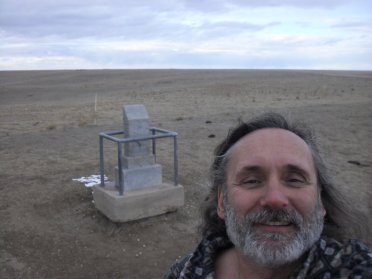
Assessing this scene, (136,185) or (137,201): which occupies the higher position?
(136,185)

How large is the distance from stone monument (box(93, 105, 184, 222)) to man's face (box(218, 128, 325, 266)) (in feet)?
12.5

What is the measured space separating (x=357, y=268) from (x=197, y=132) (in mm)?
10920

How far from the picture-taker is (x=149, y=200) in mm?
5926

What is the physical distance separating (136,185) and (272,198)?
4.43 m

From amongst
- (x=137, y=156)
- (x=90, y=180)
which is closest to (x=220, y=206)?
(x=137, y=156)

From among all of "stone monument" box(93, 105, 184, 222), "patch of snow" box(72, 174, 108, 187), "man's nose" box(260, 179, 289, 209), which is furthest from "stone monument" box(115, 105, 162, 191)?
"man's nose" box(260, 179, 289, 209)

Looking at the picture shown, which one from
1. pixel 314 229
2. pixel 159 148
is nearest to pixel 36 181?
pixel 159 148

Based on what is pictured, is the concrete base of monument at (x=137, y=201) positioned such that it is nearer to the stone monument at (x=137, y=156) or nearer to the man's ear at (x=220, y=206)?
the stone monument at (x=137, y=156)

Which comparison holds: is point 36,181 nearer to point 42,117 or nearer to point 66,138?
point 66,138

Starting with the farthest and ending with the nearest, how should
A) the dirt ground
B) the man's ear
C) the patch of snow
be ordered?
the patch of snow
the dirt ground
the man's ear

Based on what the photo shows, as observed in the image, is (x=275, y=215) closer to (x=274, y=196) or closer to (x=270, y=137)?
(x=274, y=196)

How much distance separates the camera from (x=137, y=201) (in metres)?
5.83

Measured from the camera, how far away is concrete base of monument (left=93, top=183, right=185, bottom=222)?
5.73 m

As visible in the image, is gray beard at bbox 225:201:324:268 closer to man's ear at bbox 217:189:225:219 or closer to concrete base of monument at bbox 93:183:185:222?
man's ear at bbox 217:189:225:219
